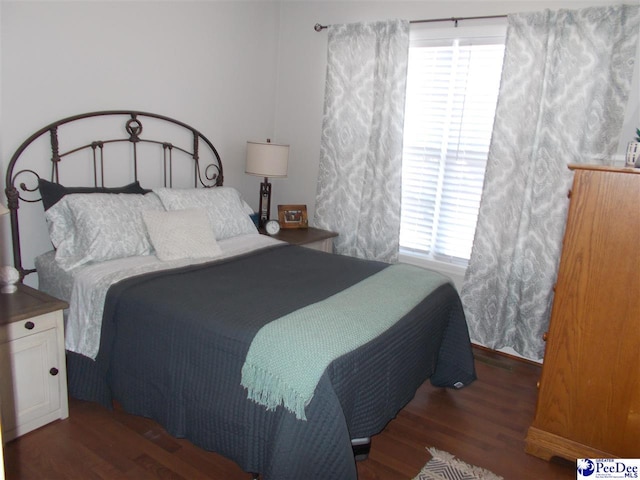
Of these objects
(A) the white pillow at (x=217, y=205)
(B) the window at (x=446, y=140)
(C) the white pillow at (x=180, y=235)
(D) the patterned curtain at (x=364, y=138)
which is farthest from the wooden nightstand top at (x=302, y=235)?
(C) the white pillow at (x=180, y=235)

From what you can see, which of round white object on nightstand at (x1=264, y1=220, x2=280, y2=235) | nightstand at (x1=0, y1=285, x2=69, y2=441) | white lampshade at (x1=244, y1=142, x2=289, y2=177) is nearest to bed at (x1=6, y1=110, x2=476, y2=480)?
nightstand at (x1=0, y1=285, x2=69, y2=441)

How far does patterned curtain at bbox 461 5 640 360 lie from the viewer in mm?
2711

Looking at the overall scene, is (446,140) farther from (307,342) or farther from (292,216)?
(307,342)

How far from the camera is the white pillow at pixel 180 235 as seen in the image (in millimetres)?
2615

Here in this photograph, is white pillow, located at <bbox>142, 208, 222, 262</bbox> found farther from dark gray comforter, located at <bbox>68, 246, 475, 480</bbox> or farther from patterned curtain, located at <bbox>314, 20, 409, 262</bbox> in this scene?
patterned curtain, located at <bbox>314, 20, 409, 262</bbox>

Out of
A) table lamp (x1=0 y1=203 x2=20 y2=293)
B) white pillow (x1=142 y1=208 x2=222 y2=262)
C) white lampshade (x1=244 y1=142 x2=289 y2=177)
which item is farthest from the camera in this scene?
white lampshade (x1=244 y1=142 x2=289 y2=177)

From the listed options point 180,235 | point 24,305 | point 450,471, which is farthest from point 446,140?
point 24,305

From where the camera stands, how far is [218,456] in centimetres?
210

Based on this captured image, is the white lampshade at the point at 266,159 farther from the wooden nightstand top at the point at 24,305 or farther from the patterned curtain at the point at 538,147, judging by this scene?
the wooden nightstand top at the point at 24,305

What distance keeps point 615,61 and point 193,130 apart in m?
2.63

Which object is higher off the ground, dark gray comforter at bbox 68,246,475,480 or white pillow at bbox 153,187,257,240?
white pillow at bbox 153,187,257,240

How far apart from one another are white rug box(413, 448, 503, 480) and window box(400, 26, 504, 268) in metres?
1.60

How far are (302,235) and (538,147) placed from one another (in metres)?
1.70

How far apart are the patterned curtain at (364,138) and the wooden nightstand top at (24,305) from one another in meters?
2.16
